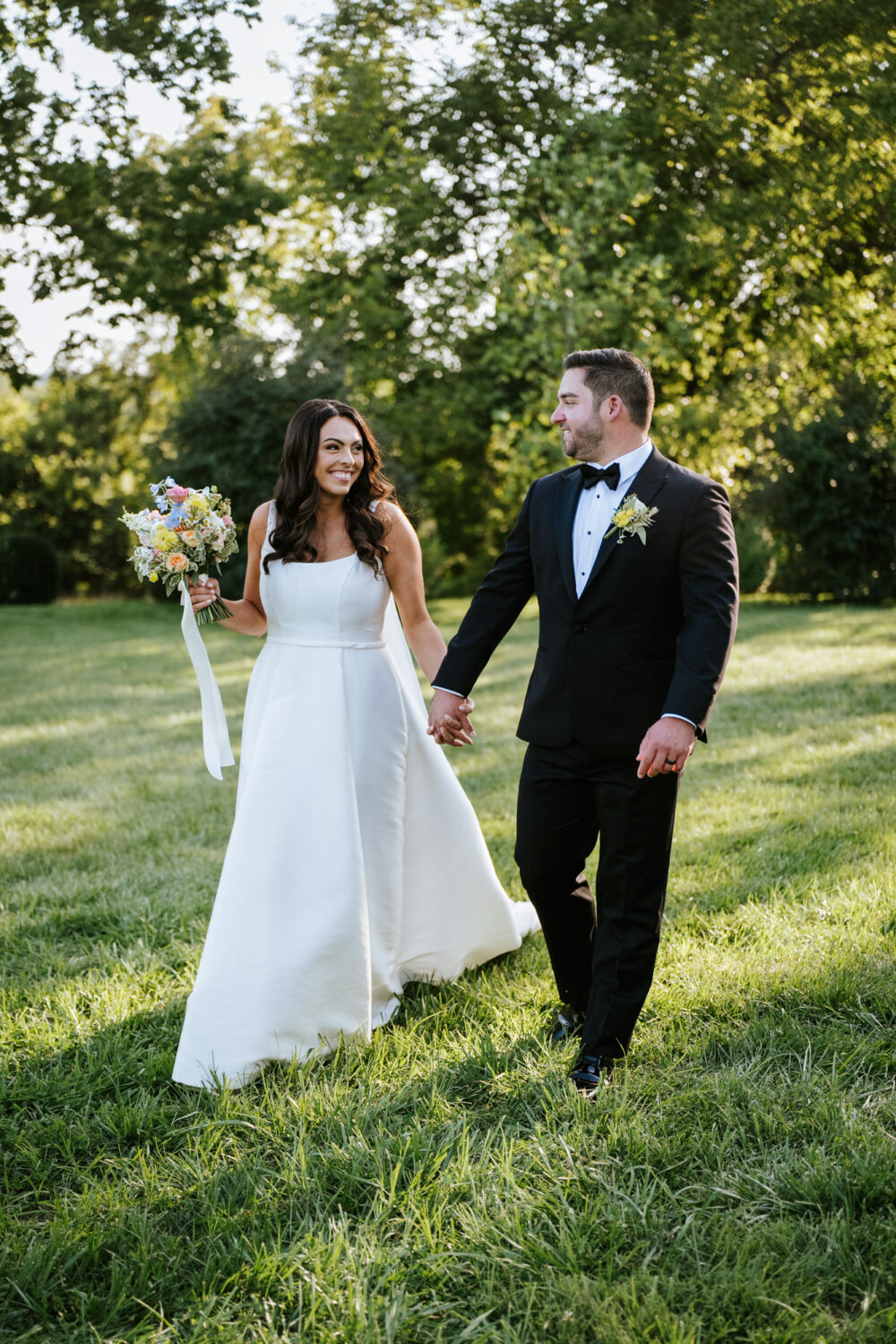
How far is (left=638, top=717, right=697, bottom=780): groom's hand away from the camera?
3160mm

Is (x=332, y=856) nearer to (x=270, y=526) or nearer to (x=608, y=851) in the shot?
(x=608, y=851)

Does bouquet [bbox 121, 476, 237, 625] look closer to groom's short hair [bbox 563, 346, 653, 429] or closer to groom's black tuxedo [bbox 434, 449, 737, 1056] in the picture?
groom's black tuxedo [bbox 434, 449, 737, 1056]

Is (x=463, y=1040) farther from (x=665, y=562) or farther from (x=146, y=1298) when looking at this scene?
(x=665, y=562)

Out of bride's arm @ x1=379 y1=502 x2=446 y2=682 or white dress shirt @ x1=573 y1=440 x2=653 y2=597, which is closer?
white dress shirt @ x1=573 y1=440 x2=653 y2=597

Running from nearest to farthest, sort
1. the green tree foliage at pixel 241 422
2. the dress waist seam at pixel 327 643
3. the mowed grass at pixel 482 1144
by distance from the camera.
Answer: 1. the mowed grass at pixel 482 1144
2. the dress waist seam at pixel 327 643
3. the green tree foliage at pixel 241 422

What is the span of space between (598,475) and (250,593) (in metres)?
1.69

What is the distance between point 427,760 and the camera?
4.28 metres

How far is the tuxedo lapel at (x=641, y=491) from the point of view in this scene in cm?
336

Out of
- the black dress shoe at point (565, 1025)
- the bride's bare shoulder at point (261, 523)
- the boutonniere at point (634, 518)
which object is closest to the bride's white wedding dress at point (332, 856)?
the bride's bare shoulder at point (261, 523)

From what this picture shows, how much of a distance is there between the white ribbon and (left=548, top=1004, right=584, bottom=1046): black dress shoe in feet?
5.13

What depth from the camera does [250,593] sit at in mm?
4512

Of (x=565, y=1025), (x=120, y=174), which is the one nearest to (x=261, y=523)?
(x=565, y=1025)

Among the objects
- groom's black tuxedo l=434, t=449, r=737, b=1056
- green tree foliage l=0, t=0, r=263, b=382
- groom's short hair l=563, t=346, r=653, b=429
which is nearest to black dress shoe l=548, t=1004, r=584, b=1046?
groom's black tuxedo l=434, t=449, r=737, b=1056

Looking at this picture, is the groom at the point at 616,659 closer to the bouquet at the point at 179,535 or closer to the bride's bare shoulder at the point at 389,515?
the bride's bare shoulder at the point at 389,515
